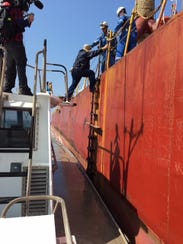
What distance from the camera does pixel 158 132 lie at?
483 cm

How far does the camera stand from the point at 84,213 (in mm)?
6004

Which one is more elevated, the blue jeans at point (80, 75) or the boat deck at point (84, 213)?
the blue jeans at point (80, 75)

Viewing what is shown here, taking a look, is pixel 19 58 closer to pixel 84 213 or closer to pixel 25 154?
pixel 25 154

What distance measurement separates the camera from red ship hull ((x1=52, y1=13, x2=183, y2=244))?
14.1 feet

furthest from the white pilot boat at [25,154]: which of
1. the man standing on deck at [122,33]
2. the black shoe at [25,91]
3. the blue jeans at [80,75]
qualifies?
the blue jeans at [80,75]

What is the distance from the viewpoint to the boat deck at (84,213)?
509 cm

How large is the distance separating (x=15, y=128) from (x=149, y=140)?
2.05 metres

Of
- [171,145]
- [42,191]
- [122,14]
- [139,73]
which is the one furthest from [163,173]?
[122,14]

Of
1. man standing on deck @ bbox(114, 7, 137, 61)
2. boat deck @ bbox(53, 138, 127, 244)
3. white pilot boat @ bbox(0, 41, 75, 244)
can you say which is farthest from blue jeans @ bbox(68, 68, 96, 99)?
white pilot boat @ bbox(0, 41, 75, 244)

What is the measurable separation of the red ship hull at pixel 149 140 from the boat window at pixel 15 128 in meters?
1.87

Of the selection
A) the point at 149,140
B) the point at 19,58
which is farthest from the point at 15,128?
the point at 149,140

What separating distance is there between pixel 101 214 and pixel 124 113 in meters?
2.02

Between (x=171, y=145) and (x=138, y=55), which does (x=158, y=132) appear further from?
(x=138, y=55)

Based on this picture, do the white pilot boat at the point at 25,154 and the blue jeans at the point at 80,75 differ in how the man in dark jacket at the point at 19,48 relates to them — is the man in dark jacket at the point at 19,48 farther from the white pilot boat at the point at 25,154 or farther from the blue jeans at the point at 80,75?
the blue jeans at the point at 80,75
